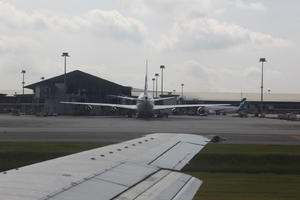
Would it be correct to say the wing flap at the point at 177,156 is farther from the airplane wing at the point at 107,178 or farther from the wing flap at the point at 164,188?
the wing flap at the point at 164,188

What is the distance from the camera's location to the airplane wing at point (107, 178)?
14.9 feet

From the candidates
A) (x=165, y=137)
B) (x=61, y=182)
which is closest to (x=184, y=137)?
(x=165, y=137)

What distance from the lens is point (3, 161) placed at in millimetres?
19562

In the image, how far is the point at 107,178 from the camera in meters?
5.49

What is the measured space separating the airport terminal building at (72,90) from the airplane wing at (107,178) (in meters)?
102

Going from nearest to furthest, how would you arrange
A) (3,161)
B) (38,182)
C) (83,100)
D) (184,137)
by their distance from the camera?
(38,182) < (184,137) < (3,161) < (83,100)

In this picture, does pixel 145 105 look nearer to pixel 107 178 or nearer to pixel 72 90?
pixel 72 90

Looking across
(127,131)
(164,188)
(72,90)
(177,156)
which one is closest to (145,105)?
(127,131)

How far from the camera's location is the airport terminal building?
113 m

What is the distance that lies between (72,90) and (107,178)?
118 metres

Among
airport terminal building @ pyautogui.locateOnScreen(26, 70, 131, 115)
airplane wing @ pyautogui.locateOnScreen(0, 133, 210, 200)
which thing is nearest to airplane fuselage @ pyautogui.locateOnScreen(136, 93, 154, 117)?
airport terminal building @ pyautogui.locateOnScreen(26, 70, 131, 115)

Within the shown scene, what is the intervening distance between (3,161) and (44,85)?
338ft

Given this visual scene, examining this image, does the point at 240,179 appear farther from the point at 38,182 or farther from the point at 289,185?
the point at 38,182

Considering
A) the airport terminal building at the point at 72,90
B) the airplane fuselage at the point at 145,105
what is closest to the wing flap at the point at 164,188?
the airplane fuselage at the point at 145,105
